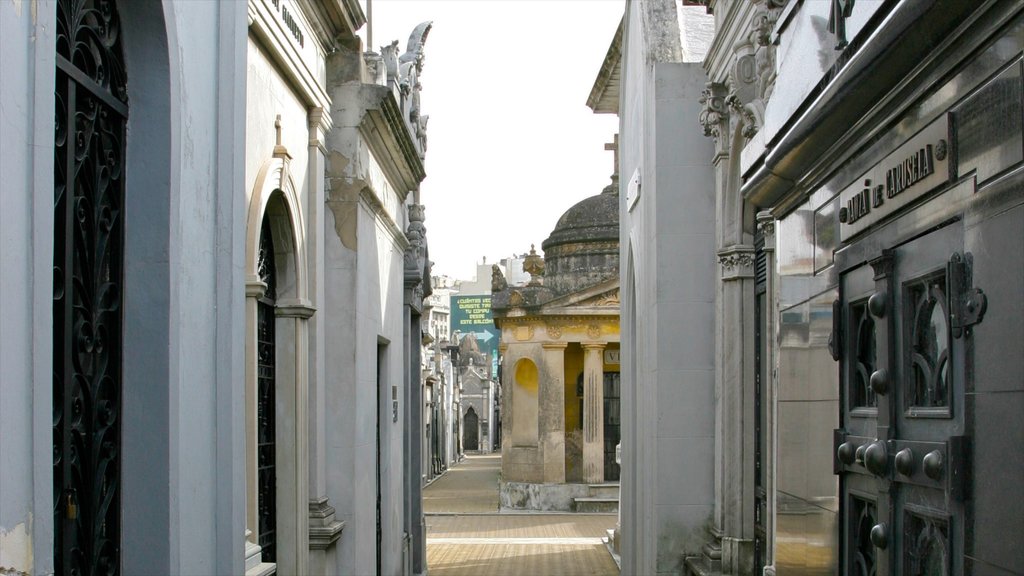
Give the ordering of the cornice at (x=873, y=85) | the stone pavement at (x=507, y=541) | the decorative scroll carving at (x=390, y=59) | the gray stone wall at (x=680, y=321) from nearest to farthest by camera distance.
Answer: the cornice at (x=873, y=85), the gray stone wall at (x=680, y=321), the decorative scroll carving at (x=390, y=59), the stone pavement at (x=507, y=541)

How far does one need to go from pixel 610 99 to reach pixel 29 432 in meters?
16.5

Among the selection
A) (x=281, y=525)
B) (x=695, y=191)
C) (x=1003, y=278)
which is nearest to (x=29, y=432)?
(x=1003, y=278)

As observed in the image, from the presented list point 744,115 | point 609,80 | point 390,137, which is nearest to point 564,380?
point 609,80

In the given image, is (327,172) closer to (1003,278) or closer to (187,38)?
(187,38)

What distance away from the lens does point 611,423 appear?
32.4 m

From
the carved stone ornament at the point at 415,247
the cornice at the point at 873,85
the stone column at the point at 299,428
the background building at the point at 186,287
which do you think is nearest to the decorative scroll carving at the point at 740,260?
the background building at the point at 186,287

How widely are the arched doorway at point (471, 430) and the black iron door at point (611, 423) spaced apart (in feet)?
159

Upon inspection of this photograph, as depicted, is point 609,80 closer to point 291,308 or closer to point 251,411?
point 291,308

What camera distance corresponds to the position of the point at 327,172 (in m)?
10.3

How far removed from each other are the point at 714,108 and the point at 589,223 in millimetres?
23756

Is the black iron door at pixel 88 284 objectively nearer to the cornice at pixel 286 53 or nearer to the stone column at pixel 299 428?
the cornice at pixel 286 53

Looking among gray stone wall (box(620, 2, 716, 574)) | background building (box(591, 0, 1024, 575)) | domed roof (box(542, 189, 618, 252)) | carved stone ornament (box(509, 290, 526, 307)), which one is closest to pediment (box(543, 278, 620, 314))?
carved stone ornament (box(509, 290, 526, 307))

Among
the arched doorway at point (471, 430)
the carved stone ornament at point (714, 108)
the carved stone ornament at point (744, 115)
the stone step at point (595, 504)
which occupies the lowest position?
the arched doorway at point (471, 430)

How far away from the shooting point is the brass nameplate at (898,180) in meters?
2.63
